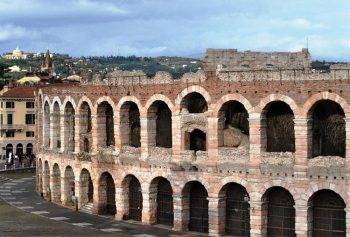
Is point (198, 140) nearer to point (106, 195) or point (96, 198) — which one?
point (106, 195)

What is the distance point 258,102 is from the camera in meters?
48.3

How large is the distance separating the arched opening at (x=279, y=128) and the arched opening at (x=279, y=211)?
3167mm

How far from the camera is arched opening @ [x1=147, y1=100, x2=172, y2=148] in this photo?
55812 mm

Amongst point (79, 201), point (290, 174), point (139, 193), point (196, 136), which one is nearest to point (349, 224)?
point (290, 174)

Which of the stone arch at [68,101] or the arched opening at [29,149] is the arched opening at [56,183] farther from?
the arched opening at [29,149]

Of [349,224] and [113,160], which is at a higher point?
[113,160]

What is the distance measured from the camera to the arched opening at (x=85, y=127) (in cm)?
6406

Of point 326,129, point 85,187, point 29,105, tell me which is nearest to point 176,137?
point 326,129

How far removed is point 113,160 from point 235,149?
13587 millimetres

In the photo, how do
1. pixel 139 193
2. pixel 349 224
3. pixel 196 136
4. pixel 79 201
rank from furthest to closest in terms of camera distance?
pixel 79 201 < pixel 139 193 < pixel 196 136 < pixel 349 224

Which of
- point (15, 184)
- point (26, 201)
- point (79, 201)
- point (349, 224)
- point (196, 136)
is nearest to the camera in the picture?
point (349, 224)

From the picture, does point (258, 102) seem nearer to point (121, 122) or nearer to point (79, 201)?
point (121, 122)

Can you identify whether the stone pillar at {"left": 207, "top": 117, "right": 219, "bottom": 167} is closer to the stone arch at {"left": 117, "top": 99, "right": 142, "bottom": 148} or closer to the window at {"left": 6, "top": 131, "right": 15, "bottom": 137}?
the stone arch at {"left": 117, "top": 99, "right": 142, "bottom": 148}

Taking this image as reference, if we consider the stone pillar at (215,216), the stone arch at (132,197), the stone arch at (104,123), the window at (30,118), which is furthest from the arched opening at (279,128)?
the window at (30,118)
